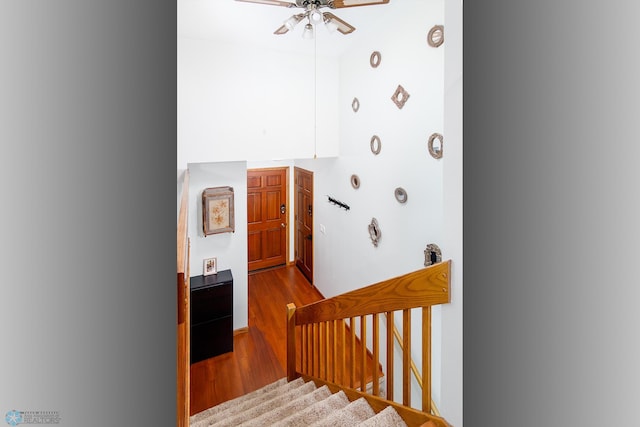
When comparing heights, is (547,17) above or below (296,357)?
above

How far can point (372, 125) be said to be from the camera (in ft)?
11.7

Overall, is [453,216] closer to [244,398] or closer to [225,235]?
[244,398]

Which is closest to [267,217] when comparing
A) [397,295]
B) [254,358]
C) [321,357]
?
[254,358]

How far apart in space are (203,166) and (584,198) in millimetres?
3871

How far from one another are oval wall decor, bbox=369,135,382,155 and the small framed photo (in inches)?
85.4

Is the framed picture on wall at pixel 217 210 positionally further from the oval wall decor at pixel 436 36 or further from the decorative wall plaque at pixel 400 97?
the oval wall decor at pixel 436 36

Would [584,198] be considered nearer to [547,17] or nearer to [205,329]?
[547,17]

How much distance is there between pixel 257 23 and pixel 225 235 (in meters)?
2.24

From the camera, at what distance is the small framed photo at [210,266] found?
4129mm

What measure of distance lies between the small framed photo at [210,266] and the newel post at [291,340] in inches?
61.8

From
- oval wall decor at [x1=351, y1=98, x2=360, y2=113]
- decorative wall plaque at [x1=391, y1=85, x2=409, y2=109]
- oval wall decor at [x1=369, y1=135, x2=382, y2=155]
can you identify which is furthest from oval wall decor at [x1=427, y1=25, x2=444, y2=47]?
oval wall decor at [x1=351, y1=98, x2=360, y2=113]

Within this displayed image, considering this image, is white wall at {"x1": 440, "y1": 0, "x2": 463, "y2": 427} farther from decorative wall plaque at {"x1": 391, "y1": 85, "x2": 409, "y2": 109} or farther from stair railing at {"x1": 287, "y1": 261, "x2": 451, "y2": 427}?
decorative wall plaque at {"x1": 391, "y1": 85, "x2": 409, "y2": 109}

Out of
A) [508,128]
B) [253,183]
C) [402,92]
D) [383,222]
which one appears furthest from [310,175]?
[508,128]

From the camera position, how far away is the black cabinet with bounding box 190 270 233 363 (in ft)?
12.8
